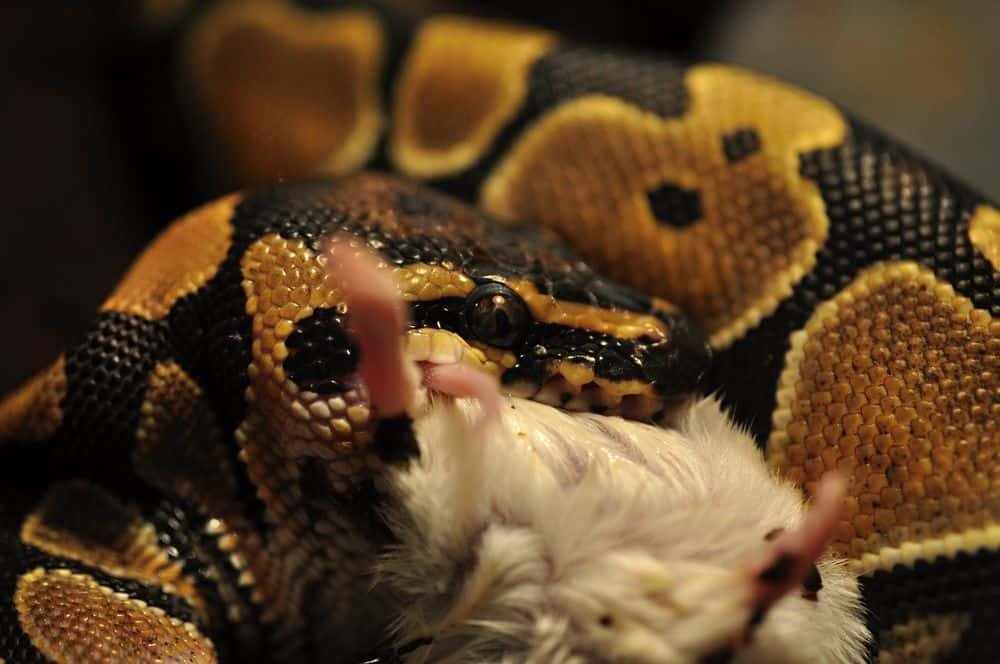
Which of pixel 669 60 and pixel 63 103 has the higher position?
pixel 669 60

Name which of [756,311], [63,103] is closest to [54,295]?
[63,103]

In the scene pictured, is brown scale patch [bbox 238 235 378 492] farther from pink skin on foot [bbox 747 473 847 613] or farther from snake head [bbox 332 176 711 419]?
pink skin on foot [bbox 747 473 847 613]

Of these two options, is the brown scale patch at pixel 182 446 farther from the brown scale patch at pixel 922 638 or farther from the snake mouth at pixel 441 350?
the brown scale patch at pixel 922 638

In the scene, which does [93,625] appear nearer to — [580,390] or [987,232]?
[580,390]

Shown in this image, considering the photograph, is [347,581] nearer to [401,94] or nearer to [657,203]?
[657,203]

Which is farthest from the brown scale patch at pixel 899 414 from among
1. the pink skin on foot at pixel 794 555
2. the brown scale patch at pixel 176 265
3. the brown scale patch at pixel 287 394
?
the brown scale patch at pixel 176 265

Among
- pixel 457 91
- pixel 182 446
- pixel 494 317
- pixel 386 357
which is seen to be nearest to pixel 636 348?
pixel 494 317

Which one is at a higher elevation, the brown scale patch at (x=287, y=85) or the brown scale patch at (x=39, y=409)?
the brown scale patch at (x=287, y=85)
